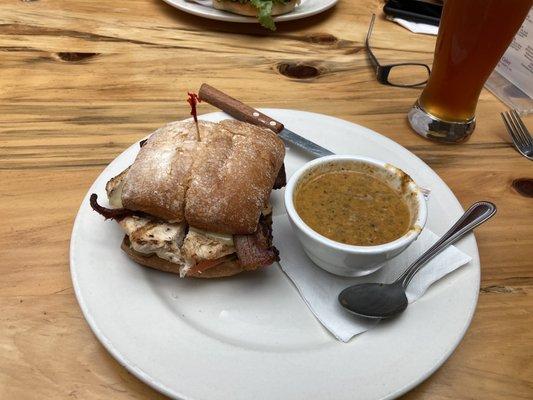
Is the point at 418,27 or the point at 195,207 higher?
the point at 418,27

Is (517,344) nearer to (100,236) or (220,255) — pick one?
(220,255)

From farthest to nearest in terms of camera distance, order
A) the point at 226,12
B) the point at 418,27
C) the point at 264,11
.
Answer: the point at 418,27 < the point at 226,12 < the point at 264,11

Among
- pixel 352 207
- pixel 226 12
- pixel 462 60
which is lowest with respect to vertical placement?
pixel 352 207

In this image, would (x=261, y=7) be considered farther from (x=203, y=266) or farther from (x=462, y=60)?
(x=203, y=266)

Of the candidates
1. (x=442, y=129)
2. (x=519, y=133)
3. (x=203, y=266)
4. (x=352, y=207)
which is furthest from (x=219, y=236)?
(x=519, y=133)

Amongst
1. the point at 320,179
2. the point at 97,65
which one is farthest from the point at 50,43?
the point at 320,179

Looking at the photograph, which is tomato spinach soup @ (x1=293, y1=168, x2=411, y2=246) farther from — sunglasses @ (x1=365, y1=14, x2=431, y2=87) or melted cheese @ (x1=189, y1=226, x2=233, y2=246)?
sunglasses @ (x1=365, y1=14, x2=431, y2=87)

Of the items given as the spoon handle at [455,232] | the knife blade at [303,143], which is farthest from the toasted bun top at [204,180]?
the spoon handle at [455,232]

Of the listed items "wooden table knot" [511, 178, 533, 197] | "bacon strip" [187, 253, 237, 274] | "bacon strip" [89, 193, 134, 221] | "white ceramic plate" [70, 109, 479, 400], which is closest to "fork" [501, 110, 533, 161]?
"wooden table knot" [511, 178, 533, 197]
